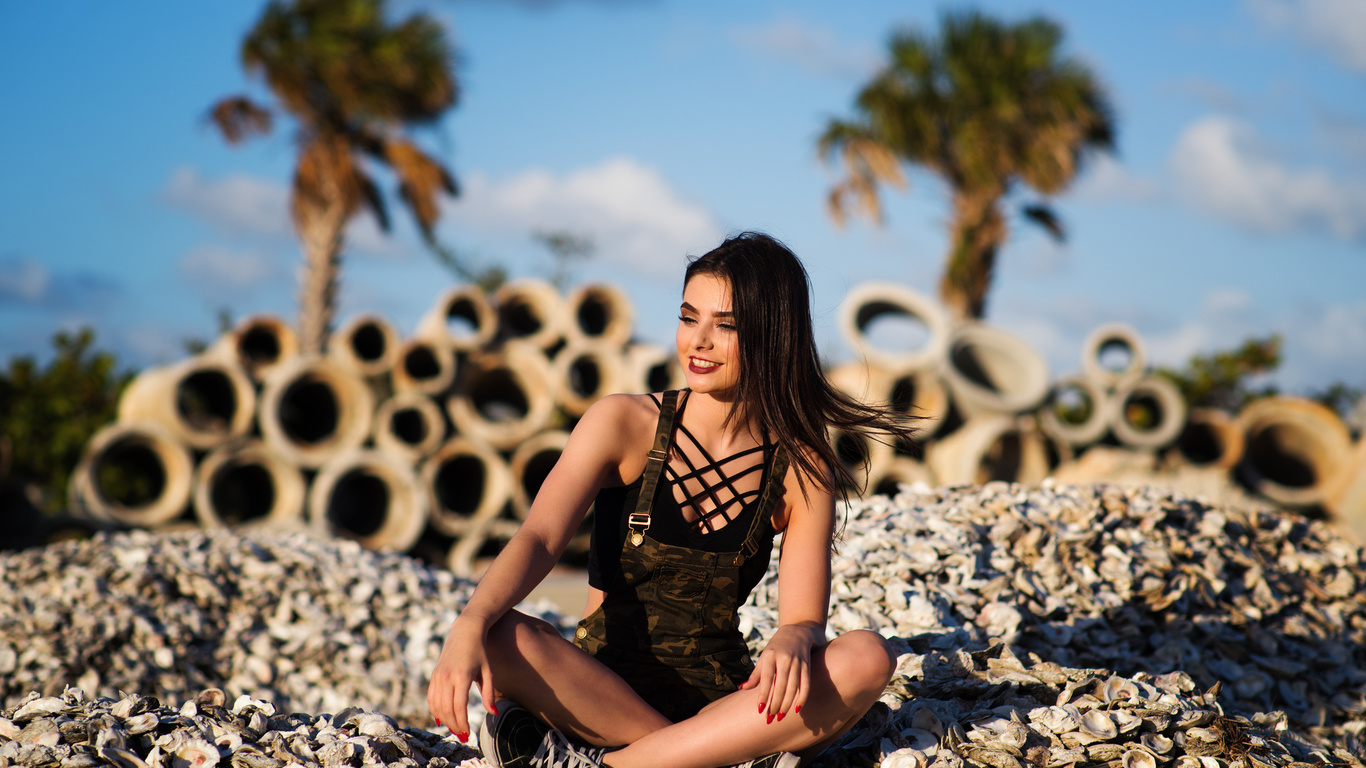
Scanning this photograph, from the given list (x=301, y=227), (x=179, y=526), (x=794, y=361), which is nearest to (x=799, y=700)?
(x=794, y=361)

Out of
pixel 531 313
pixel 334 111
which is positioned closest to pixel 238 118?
pixel 334 111

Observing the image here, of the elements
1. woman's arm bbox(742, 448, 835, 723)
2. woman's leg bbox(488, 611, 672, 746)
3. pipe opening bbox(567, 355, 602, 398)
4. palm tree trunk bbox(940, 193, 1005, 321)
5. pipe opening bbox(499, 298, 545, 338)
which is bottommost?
woman's leg bbox(488, 611, 672, 746)

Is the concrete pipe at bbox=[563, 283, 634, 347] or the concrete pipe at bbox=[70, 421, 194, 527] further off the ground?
the concrete pipe at bbox=[563, 283, 634, 347]

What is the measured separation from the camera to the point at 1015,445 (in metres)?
9.90

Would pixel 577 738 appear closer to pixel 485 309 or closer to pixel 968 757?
pixel 968 757

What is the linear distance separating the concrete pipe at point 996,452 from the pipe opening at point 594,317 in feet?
11.5

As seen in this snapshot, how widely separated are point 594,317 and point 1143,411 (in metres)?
7.43

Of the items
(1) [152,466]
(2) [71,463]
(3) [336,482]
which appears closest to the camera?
(3) [336,482]

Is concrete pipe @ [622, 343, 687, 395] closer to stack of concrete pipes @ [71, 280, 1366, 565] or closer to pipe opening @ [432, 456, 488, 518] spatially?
stack of concrete pipes @ [71, 280, 1366, 565]

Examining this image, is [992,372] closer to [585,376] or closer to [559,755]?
[585,376]

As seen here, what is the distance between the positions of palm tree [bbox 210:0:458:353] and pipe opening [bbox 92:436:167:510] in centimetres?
193

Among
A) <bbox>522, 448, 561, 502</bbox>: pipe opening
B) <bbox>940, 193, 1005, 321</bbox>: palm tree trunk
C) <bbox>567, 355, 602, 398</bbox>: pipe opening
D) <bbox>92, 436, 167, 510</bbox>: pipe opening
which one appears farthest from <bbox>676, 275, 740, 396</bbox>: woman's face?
<bbox>940, 193, 1005, 321</bbox>: palm tree trunk

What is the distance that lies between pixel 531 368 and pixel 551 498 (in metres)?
6.99

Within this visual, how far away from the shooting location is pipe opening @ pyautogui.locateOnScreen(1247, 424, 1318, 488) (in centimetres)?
984
